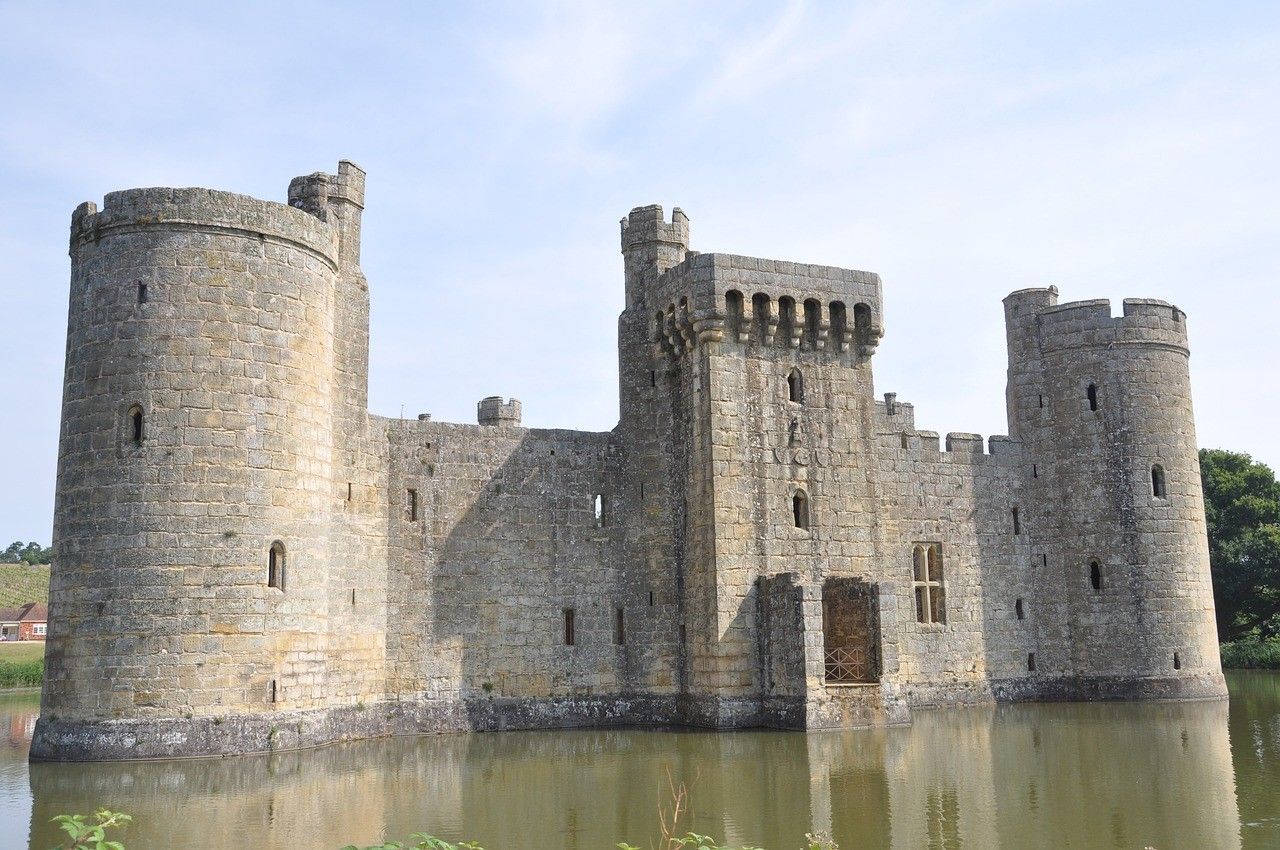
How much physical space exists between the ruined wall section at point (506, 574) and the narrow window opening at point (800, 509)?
3.50 m

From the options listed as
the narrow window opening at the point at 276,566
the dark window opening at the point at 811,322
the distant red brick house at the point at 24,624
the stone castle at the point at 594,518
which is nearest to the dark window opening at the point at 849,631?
the stone castle at the point at 594,518

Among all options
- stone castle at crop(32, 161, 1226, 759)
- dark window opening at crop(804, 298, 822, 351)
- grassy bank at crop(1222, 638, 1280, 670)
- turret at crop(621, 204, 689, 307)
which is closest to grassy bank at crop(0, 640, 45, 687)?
stone castle at crop(32, 161, 1226, 759)

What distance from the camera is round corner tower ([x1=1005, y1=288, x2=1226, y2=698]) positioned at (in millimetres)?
26109

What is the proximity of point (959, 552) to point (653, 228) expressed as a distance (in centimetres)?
1023

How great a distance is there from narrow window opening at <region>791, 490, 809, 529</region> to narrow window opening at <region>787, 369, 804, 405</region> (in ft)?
6.35

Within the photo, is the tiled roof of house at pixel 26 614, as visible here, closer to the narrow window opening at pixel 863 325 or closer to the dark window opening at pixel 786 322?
the dark window opening at pixel 786 322

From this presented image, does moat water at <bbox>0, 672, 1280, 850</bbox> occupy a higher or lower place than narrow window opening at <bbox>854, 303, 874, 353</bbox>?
lower

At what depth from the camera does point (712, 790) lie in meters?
14.0

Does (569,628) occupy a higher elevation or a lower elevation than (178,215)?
lower

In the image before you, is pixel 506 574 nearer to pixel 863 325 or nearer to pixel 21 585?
pixel 863 325

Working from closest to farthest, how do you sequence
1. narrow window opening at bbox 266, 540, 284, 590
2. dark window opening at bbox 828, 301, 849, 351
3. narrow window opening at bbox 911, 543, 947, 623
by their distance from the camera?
1. narrow window opening at bbox 266, 540, 284, 590
2. dark window opening at bbox 828, 301, 849, 351
3. narrow window opening at bbox 911, 543, 947, 623

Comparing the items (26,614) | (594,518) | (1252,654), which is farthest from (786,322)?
(26,614)

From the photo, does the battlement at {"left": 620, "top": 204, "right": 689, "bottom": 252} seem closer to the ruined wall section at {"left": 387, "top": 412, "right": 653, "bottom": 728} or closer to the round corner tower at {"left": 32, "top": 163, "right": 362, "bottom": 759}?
the ruined wall section at {"left": 387, "top": 412, "right": 653, "bottom": 728}

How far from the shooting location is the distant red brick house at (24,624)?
171 ft
